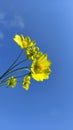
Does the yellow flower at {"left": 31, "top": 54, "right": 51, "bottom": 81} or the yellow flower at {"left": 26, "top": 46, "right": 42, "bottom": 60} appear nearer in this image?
the yellow flower at {"left": 31, "top": 54, "right": 51, "bottom": 81}

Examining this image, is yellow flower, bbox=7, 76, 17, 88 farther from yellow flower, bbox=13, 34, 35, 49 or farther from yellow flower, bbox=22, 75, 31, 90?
yellow flower, bbox=13, 34, 35, 49

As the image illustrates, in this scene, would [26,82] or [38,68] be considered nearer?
[38,68]

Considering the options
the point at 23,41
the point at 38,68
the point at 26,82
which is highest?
the point at 23,41

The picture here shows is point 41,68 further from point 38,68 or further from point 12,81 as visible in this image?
point 12,81

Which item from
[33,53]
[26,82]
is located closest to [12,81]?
[26,82]

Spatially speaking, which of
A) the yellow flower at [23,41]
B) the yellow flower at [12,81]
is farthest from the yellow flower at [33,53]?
the yellow flower at [12,81]

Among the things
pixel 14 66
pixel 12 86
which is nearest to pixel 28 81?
pixel 12 86

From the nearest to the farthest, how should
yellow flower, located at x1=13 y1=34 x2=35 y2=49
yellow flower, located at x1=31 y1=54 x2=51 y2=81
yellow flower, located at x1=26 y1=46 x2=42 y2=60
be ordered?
1. yellow flower, located at x1=31 y1=54 x2=51 y2=81
2. yellow flower, located at x1=26 y1=46 x2=42 y2=60
3. yellow flower, located at x1=13 y1=34 x2=35 y2=49

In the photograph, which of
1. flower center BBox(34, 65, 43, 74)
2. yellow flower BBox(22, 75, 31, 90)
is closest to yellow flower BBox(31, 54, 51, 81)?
flower center BBox(34, 65, 43, 74)
